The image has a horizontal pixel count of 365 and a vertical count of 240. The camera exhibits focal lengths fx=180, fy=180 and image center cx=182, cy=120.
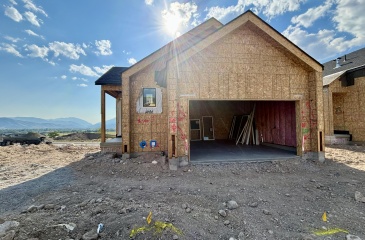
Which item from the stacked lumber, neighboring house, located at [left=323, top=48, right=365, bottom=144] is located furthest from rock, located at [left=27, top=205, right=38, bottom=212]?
neighboring house, located at [left=323, top=48, right=365, bottom=144]

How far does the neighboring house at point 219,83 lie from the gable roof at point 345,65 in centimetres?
754

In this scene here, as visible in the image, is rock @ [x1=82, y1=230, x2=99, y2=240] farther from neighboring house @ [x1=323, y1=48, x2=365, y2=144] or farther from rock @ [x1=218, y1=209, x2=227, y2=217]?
neighboring house @ [x1=323, y1=48, x2=365, y2=144]

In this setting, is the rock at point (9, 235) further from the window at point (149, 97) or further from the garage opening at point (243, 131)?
the window at point (149, 97)

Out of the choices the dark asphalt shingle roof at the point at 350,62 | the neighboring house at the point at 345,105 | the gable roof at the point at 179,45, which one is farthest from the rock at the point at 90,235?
the dark asphalt shingle roof at the point at 350,62

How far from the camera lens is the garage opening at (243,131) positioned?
9148 millimetres

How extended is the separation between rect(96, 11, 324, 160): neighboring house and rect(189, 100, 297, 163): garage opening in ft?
1.86

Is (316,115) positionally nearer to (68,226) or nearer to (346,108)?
(346,108)

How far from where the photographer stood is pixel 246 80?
26.2 feet

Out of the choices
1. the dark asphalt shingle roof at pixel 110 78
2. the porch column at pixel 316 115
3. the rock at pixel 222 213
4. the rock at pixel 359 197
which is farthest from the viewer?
the dark asphalt shingle roof at pixel 110 78

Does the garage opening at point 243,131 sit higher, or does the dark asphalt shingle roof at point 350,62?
the dark asphalt shingle roof at point 350,62

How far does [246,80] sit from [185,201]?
5835mm

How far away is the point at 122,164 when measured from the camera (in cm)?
795

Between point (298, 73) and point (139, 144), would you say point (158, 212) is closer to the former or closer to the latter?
point (139, 144)

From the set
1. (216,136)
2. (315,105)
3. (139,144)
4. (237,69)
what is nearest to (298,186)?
(315,105)
